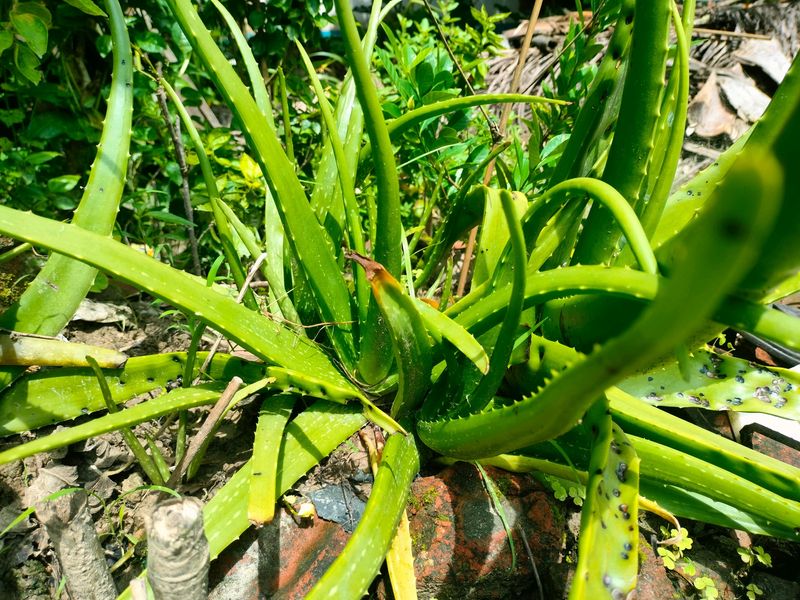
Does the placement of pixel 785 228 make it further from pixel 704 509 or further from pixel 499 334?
pixel 704 509

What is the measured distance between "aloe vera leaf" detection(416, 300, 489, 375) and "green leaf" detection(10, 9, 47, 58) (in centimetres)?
91

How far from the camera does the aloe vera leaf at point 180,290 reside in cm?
64

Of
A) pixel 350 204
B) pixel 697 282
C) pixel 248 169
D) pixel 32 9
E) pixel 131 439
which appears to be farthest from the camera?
pixel 248 169

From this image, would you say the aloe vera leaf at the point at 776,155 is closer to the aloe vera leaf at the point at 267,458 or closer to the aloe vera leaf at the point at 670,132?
the aloe vera leaf at the point at 670,132

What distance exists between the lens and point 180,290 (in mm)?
748

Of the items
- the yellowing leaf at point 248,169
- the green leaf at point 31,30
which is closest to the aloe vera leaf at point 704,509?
the yellowing leaf at point 248,169

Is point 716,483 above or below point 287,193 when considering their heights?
below

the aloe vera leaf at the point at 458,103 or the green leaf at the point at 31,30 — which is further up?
the green leaf at the point at 31,30

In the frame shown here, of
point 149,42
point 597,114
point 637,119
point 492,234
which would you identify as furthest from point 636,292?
point 149,42

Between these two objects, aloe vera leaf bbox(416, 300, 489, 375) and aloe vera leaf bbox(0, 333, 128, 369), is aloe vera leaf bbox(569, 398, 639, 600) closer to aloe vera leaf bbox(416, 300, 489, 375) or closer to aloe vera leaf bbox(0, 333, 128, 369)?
aloe vera leaf bbox(416, 300, 489, 375)

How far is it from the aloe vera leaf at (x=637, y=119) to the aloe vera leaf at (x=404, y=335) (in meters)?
0.30

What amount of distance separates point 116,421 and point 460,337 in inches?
17.5

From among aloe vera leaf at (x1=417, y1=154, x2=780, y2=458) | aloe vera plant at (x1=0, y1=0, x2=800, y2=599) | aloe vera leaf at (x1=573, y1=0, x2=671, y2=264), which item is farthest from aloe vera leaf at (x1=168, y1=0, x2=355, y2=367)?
aloe vera leaf at (x1=417, y1=154, x2=780, y2=458)

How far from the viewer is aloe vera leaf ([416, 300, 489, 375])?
2.13ft
